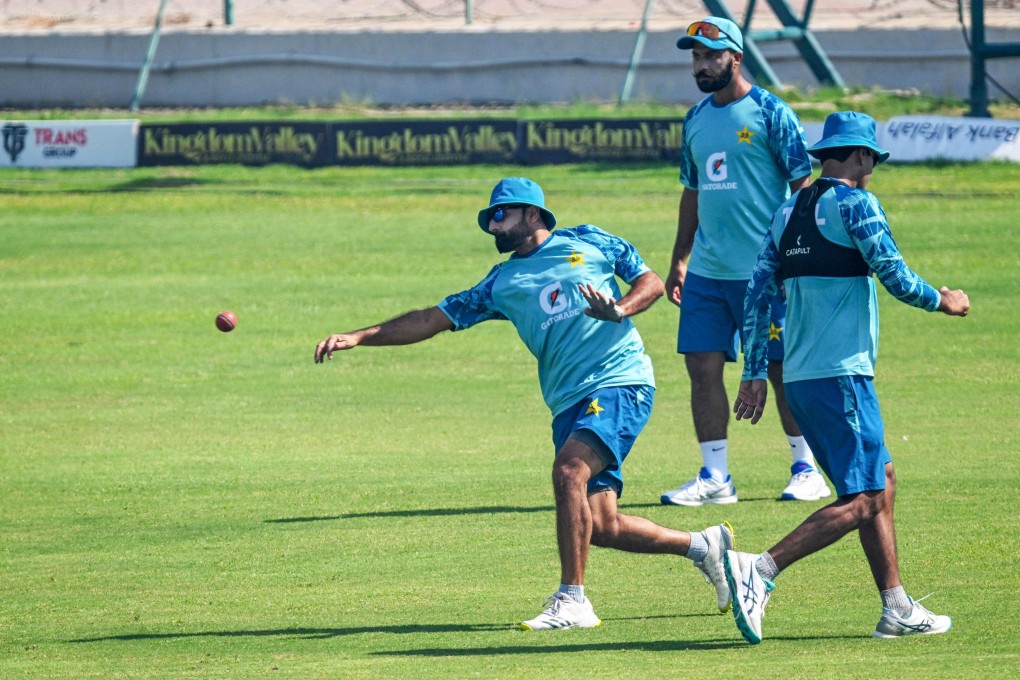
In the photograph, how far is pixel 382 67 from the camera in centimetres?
3759

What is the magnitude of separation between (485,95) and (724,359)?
2752 centimetres

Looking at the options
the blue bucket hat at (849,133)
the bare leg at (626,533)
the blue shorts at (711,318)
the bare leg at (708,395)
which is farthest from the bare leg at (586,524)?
the blue shorts at (711,318)

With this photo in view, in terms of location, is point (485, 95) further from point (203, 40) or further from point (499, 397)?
point (499, 397)

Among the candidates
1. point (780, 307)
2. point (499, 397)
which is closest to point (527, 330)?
point (780, 307)

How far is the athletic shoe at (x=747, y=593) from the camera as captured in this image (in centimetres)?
659

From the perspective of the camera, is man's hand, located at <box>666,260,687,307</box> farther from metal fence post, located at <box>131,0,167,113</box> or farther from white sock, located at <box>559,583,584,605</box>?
metal fence post, located at <box>131,0,167,113</box>

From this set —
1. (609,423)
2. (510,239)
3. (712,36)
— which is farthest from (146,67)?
(609,423)

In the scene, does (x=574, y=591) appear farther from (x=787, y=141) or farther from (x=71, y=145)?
(x=71, y=145)

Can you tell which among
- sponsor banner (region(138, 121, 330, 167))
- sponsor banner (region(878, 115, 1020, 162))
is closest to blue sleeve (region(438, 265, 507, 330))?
sponsor banner (region(878, 115, 1020, 162))

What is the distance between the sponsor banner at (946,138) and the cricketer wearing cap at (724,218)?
14.8 metres

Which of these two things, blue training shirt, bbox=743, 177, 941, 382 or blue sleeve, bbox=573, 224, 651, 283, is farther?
blue sleeve, bbox=573, 224, 651, 283

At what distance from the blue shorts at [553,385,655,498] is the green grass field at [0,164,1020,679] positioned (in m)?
0.63

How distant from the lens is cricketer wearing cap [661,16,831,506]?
32.0 feet

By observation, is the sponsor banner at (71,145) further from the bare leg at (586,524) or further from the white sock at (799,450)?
the bare leg at (586,524)
